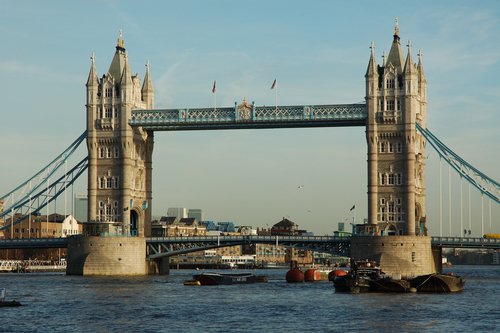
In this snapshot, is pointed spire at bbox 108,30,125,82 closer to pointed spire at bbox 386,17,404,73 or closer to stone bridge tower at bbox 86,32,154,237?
stone bridge tower at bbox 86,32,154,237

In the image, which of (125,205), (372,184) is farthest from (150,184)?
(372,184)

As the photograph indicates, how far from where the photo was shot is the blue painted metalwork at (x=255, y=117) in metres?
171

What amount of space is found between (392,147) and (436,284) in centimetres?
4538

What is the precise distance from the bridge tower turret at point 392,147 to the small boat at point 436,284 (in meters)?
39.0

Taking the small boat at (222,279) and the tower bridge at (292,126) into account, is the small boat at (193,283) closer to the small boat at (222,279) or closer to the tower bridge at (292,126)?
the small boat at (222,279)

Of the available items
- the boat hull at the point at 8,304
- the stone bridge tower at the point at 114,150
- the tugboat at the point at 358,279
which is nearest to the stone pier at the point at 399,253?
the tugboat at the point at 358,279

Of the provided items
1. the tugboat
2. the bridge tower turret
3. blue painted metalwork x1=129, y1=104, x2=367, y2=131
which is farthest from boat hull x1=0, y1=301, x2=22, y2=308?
the bridge tower turret

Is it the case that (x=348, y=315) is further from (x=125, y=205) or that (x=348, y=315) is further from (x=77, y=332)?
(x=125, y=205)

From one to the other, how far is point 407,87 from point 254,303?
68625mm

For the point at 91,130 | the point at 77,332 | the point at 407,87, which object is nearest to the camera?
the point at 77,332

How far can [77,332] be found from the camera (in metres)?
80.8

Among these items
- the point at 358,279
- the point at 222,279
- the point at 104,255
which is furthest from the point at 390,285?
the point at 104,255

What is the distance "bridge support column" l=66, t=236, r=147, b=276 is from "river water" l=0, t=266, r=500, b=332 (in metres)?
32.4

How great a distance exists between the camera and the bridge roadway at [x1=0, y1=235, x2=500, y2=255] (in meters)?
165
